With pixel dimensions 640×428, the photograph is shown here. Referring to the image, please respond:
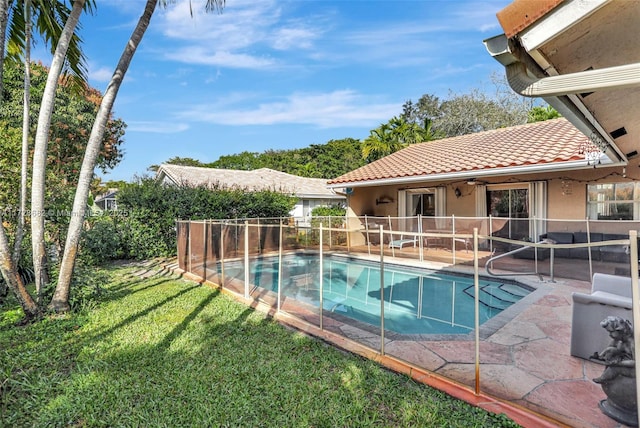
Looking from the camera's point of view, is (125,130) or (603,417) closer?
(603,417)

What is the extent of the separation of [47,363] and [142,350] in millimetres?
979

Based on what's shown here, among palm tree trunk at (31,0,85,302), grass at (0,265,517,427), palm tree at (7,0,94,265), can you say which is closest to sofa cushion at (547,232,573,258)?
grass at (0,265,517,427)

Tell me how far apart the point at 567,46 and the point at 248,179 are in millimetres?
21401

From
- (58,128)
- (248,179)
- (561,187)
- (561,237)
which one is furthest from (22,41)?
(248,179)

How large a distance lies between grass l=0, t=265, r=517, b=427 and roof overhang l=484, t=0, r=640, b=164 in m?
2.53

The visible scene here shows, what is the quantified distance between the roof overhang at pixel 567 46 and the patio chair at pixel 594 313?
206 centimetres

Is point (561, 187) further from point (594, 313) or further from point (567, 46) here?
point (567, 46)

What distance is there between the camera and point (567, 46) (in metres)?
2.34

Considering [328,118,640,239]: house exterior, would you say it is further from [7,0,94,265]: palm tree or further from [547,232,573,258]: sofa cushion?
[7,0,94,265]: palm tree

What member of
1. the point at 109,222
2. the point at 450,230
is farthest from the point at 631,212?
the point at 109,222

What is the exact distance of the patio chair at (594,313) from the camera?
3205 mm

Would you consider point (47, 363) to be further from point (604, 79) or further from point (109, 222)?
point (109, 222)

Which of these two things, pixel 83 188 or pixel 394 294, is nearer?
pixel 83 188

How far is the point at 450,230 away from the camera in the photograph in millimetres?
9484
